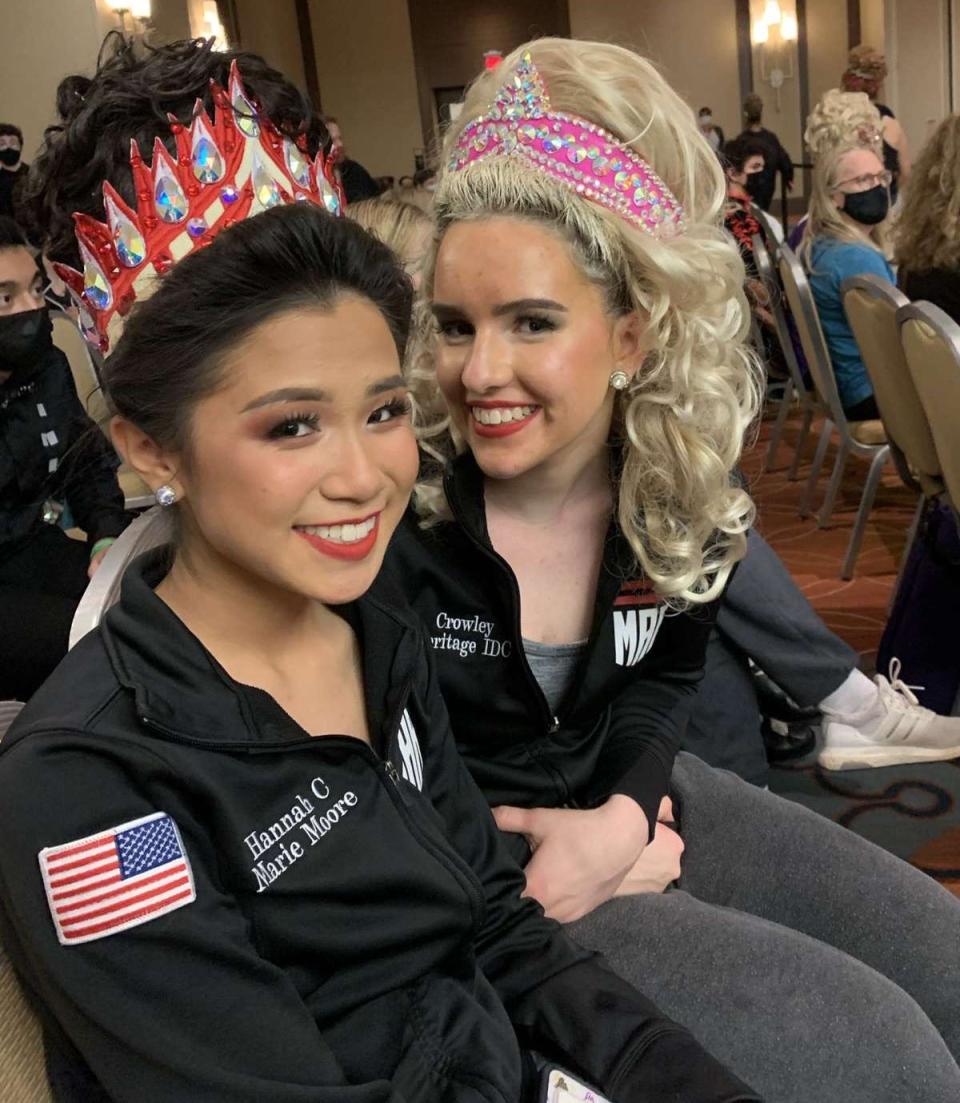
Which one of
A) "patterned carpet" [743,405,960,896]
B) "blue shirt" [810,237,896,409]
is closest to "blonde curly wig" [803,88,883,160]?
"blue shirt" [810,237,896,409]

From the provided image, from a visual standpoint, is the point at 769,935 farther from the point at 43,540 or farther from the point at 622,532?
the point at 43,540

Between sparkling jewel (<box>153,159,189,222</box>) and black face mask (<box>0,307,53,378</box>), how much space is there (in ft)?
3.99

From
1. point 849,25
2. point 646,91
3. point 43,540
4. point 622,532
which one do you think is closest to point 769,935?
point 622,532

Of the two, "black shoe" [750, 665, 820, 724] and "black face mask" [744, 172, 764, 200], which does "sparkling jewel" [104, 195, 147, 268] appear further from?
"black face mask" [744, 172, 764, 200]

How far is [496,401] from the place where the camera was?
3.93 feet

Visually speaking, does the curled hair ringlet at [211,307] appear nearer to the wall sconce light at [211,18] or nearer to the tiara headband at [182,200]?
the tiara headband at [182,200]

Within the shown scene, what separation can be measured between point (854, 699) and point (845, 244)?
6.18 ft

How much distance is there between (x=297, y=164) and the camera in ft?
3.24

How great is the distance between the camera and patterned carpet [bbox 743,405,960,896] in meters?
2.07

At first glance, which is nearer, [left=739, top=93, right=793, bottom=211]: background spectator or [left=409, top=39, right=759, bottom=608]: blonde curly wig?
[left=409, top=39, right=759, bottom=608]: blonde curly wig

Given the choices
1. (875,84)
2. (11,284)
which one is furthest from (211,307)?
(875,84)

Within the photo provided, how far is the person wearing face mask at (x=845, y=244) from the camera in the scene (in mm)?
3438

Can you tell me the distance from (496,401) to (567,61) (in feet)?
1.32

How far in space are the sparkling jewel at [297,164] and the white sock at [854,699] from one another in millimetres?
1646
